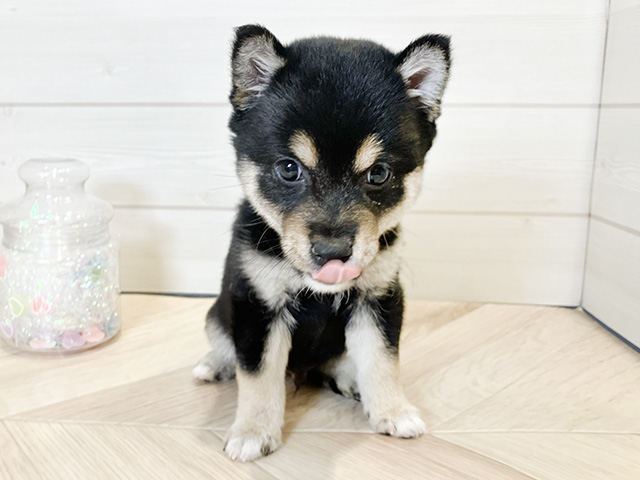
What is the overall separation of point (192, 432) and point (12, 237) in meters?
0.97

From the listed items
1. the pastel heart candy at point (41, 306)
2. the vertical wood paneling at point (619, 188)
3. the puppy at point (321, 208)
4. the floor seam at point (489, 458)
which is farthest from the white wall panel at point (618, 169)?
the pastel heart candy at point (41, 306)

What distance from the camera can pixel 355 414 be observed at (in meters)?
1.47

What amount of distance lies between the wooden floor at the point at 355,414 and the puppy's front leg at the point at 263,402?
0.04 m

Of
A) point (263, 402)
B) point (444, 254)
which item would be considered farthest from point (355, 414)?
point (444, 254)

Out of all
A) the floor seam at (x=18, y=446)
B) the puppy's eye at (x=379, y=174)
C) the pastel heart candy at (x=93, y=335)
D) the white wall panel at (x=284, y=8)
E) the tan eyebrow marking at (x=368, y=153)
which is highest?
the white wall panel at (x=284, y=8)

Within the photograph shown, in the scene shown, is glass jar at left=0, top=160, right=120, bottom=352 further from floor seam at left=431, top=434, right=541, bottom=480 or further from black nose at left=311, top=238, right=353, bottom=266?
floor seam at left=431, top=434, right=541, bottom=480

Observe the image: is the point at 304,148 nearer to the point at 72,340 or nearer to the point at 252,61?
the point at 252,61

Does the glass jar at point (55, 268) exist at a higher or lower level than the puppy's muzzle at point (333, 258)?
lower

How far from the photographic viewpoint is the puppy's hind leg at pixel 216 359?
1.60 metres

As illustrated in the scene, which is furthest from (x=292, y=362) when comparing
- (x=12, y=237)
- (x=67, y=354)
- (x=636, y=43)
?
(x=636, y=43)

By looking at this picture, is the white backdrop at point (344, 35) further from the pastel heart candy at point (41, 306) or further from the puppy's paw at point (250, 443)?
the puppy's paw at point (250, 443)

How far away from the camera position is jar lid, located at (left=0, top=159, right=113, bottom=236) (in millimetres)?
1839

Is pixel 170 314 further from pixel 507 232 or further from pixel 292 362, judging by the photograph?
pixel 507 232

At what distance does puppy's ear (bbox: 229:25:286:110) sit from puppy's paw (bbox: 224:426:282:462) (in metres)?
0.73
